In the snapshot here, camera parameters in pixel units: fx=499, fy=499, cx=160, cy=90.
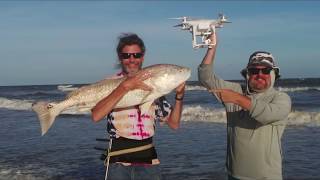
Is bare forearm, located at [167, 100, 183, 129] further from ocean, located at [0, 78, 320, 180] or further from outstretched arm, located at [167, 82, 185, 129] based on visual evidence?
ocean, located at [0, 78, 320, 180]

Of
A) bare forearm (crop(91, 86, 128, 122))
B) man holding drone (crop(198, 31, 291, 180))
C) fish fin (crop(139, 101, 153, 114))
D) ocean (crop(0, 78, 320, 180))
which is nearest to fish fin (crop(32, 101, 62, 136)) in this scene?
bare forearm (crop(91, 86, 128, 122))

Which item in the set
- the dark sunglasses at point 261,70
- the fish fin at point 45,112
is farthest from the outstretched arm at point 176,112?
the fish fin at point 45,112

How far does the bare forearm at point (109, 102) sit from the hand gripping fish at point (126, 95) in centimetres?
6

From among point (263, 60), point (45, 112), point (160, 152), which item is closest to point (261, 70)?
point (263, 60)

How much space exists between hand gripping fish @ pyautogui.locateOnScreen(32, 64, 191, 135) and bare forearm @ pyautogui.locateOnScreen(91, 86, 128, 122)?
0.06 metres

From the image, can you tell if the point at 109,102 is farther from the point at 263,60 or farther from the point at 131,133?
the point at 263,60

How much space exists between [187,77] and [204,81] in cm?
49

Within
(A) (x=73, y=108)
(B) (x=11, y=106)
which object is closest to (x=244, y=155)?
(A) (x=73, y=108)

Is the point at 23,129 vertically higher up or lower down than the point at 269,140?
lower down

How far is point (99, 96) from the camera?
4.38 m

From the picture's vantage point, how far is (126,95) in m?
4.27

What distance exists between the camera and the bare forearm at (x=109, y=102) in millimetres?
4219

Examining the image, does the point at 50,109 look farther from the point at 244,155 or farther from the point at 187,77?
the point at 244,155

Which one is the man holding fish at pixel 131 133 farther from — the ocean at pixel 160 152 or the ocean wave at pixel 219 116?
the ocean wave at pixel 219 116
